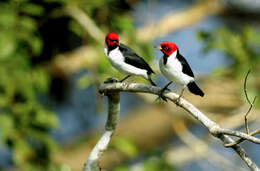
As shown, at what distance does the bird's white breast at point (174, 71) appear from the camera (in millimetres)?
1423

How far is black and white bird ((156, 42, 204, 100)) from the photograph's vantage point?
1426mm

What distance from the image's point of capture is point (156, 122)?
5.66 m

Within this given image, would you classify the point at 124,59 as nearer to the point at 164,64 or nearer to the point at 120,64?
the point at 120,64

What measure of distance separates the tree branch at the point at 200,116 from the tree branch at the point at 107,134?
0.36 feet

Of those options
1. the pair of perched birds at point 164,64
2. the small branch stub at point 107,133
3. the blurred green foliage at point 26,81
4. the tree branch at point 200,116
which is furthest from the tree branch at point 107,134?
the blurred green foliage at point 26,81

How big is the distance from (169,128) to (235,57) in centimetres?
248

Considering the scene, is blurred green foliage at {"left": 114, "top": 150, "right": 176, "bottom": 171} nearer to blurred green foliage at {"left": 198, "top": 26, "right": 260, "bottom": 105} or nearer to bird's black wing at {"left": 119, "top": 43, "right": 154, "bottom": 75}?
blurred green foliage at {"left": 198, "top": 26, "right": 260, "bottom": 105}

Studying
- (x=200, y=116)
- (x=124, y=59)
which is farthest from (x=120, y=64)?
(x=200, y=116)

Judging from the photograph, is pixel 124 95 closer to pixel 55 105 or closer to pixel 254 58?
pixel 55 105

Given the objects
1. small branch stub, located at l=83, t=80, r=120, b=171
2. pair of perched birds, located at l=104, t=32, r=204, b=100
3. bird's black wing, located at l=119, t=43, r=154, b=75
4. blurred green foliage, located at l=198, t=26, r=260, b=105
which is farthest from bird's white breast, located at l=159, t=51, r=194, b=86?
blurred green foliage, located at l=198, t=26, r=260, b=105

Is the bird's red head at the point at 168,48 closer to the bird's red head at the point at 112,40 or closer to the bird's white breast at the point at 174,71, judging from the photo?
the bird's white breast at the point at 174,71

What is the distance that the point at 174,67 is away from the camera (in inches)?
56.0

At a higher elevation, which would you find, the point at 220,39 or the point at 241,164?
the point at 220,39

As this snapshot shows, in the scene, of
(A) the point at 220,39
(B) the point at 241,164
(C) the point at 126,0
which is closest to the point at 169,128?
(C) the point at 126,0
